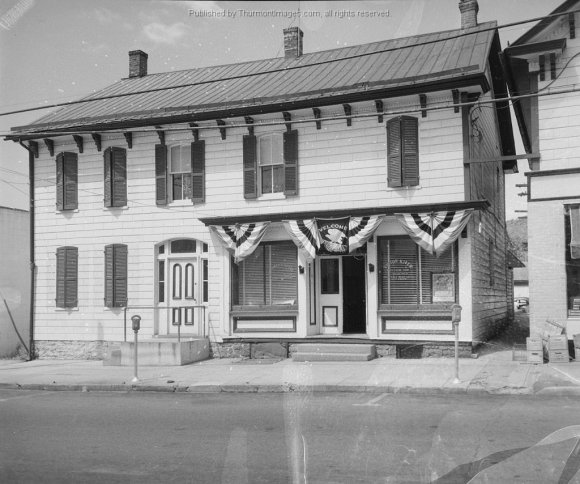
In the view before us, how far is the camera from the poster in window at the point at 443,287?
15227 mm

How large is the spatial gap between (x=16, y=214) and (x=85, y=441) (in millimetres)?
15822

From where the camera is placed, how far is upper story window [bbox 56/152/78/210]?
19.0 m

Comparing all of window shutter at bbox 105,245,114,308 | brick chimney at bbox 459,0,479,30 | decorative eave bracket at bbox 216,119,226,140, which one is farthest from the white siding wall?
brick chimney at bbox 459,0,479,30

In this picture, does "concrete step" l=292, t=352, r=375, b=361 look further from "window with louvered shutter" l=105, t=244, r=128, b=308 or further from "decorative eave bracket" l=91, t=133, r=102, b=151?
"decorative eave bracket" l=91, t=133, r=102, b=151

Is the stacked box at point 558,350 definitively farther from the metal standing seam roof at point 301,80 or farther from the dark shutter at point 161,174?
the dark shutter at point 161,174

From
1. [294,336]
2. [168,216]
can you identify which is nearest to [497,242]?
[294,336]

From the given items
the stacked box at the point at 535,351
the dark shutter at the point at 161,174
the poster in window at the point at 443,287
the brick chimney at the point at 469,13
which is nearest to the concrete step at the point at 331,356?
the poster in window at the point at 443,287

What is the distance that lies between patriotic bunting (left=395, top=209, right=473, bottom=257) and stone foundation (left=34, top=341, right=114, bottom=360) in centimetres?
901

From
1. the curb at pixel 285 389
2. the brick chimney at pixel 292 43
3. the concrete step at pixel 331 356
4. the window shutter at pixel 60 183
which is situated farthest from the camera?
the brick chimney at pixel 292 43

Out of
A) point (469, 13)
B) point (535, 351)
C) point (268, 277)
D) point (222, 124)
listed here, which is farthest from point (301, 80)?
Answer: point (535, 351)

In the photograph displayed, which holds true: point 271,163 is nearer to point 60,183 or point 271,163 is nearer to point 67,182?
point 67,182

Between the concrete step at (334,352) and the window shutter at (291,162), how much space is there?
393 cm

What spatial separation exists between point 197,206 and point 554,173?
355 inches

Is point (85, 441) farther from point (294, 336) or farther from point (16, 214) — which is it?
point (16, 214)
